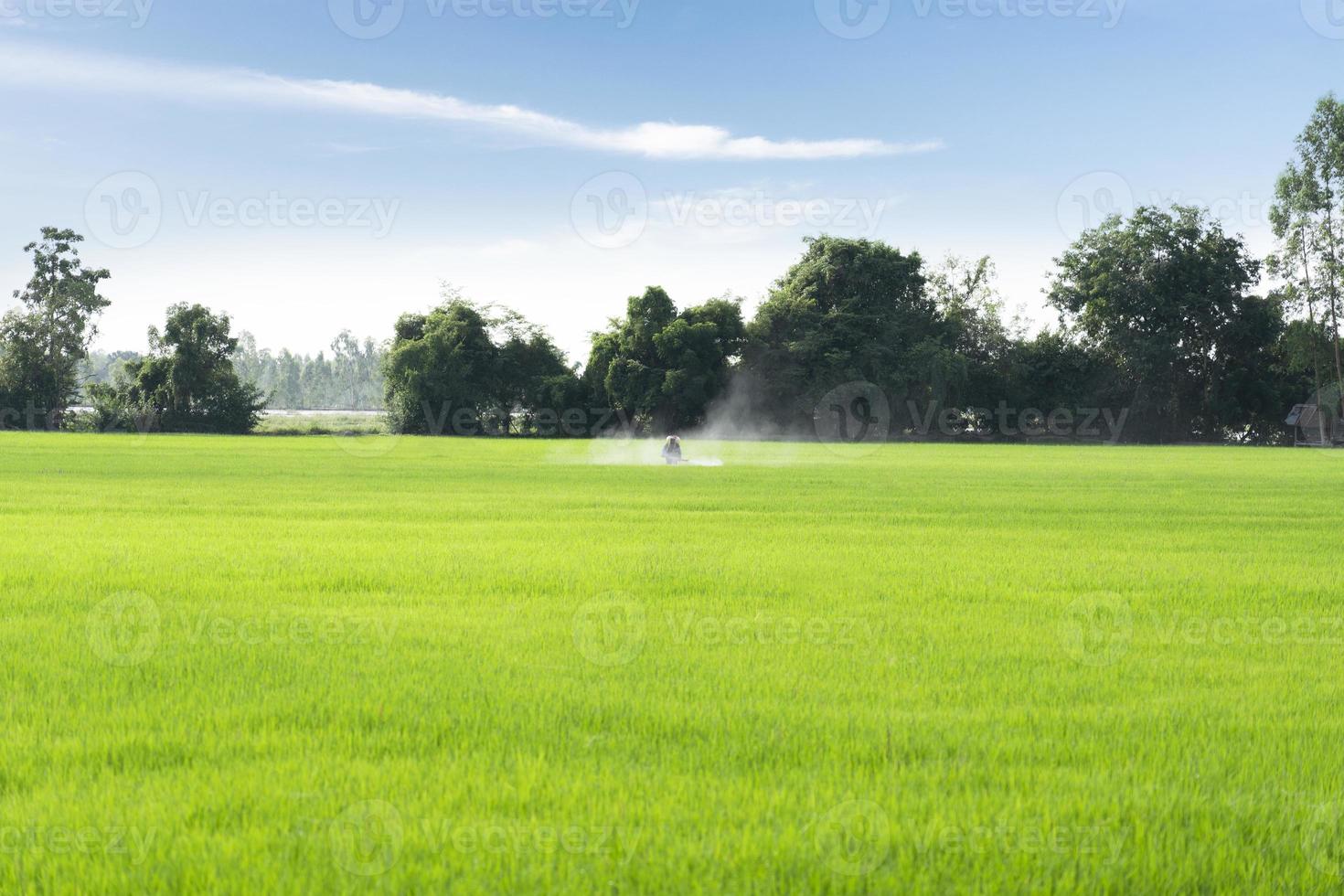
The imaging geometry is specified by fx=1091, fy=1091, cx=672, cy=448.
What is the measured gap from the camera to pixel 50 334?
258 feet

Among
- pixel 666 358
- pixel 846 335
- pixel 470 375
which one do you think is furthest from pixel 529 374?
pixel 846 335

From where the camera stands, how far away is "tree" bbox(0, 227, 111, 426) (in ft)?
254

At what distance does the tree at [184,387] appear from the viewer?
240 ft

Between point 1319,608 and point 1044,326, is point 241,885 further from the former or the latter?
point 1044,326

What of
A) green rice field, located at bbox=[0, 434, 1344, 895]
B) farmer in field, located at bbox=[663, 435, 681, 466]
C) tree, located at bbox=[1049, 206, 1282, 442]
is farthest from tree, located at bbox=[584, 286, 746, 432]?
green rice field, located at bbox=[0, 434, 1344, 895]

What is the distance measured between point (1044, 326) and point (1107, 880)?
7396 cm

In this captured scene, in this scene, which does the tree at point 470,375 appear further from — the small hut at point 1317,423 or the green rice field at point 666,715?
the green rice field at point 666,715

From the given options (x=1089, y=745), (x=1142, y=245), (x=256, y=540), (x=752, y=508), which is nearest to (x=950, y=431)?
(x=1142, y=245)

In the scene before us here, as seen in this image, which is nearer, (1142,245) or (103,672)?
(103,672)

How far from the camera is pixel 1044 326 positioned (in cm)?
7362

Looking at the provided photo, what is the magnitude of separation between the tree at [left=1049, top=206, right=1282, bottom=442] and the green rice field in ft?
193

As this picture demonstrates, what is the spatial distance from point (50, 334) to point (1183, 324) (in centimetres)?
7824

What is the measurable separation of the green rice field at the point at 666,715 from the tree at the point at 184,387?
62.4 metres

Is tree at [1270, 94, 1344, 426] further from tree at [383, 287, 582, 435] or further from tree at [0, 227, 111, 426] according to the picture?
tree at [0, 227, 111, 426]
